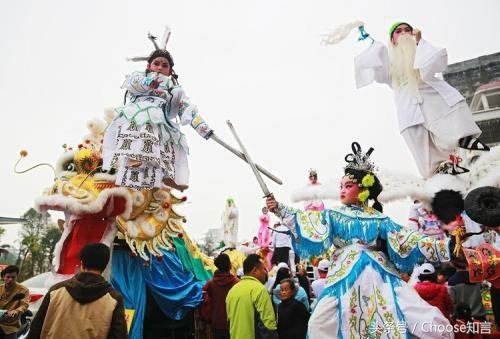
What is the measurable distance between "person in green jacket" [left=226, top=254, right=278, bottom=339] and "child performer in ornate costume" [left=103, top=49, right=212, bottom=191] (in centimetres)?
151

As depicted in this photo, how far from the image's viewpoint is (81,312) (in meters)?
2.29

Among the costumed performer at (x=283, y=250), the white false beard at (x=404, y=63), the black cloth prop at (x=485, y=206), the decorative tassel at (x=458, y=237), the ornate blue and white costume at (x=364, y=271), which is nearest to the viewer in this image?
the black cloth prop at (x=485, y=206)

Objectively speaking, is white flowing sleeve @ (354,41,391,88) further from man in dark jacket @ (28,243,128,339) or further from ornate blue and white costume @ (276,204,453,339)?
man in dark jacket @ (28,243,128,339)

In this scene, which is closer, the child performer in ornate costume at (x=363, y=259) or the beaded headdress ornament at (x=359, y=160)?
the child performer in ornate costume at (x=363, y=259)

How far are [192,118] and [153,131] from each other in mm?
544

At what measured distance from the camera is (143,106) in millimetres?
4316

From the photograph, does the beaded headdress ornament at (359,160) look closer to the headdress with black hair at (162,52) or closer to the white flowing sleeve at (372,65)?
the white flowing sleeve at (372,65)

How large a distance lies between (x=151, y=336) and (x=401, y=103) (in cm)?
413

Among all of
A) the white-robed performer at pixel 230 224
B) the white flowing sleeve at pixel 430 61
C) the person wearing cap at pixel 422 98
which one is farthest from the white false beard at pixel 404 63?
the white-robed performer at pixel 230 224

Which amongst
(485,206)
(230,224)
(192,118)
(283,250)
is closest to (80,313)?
(485,206)

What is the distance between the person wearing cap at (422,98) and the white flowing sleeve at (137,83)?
2541mm

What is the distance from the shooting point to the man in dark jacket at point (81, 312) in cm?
225

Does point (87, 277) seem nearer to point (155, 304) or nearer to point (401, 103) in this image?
point (155, 304)

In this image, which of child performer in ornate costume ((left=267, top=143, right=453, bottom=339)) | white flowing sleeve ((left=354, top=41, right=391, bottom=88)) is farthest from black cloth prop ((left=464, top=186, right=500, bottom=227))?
white flowing sleeve ((left=354, top=41, right=391, bottom=88))
